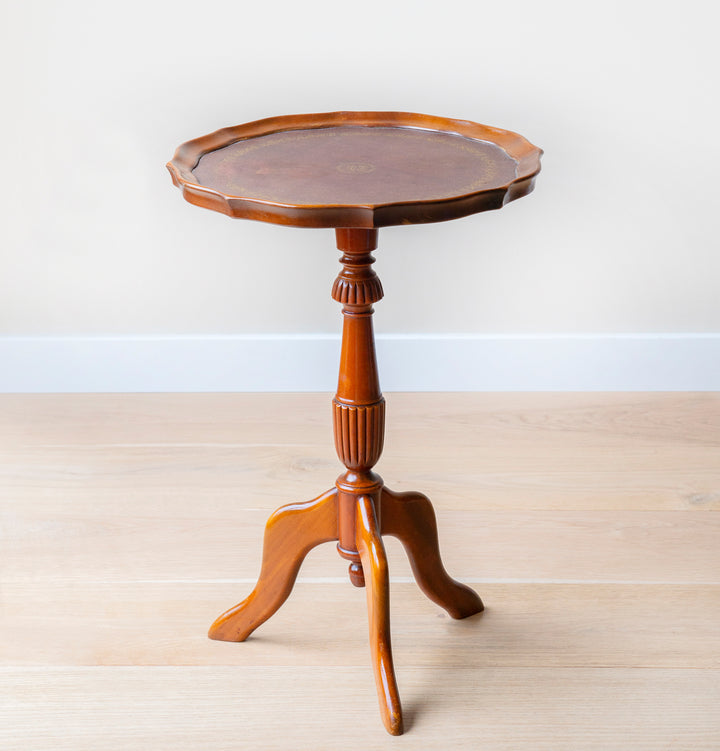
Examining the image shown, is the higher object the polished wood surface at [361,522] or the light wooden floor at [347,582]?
the polished wood surface at [361,522]

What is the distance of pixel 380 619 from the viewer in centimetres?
122

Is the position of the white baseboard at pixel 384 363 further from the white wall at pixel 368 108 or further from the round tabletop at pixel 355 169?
the round tabletop at pixel 355 169

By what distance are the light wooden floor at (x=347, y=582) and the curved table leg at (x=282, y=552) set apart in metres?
0.05

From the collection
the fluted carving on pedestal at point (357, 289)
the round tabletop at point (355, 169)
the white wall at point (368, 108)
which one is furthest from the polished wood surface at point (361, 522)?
the white wall at point (368, 108)

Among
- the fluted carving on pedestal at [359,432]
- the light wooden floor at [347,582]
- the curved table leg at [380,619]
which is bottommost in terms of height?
the light wooden floor at [347,582]

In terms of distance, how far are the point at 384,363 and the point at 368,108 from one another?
0.60 metres

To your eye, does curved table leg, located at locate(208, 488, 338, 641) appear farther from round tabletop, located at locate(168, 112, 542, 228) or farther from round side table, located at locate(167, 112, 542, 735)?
round tabletop, located at locate(168, 112, 542, 228)

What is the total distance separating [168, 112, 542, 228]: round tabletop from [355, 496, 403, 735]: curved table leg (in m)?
0.47

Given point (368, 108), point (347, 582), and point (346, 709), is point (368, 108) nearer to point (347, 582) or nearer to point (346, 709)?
point (347, 582)

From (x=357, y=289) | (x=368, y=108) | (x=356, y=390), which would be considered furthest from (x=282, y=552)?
(x=368, y=108)

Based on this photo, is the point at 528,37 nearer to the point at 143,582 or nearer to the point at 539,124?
the point at 539,124

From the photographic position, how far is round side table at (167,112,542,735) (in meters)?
1.02

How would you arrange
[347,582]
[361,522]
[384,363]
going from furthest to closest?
[384,363], [347,582], [361,522]

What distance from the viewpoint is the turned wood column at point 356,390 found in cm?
118
